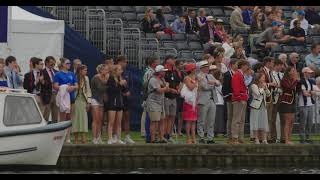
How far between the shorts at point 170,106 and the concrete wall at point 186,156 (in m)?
1.48

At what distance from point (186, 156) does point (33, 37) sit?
20.4 ft

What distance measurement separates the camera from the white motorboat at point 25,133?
26.5m

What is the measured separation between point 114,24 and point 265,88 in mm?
7206

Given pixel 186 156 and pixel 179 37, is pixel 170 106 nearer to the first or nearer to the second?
pixel 186 156

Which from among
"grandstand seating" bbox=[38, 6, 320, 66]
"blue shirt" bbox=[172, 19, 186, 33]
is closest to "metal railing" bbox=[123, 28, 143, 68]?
"grandstand seating" bbox=[38, 6, 320, 66]

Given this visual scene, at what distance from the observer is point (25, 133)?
26.6m

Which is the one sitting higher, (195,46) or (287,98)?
(195,46)

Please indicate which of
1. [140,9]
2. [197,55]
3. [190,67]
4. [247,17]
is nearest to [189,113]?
[190,67]

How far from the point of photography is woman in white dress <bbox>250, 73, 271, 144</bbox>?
3178 cm

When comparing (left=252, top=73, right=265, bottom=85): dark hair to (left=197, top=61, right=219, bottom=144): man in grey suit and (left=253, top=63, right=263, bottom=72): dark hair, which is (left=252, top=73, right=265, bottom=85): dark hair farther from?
(left=197, top=61, right=219, bottom=144): man in grey suit

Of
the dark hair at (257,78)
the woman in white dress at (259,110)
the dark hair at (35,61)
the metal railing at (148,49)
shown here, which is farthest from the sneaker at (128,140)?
the metal railing at (148,49)

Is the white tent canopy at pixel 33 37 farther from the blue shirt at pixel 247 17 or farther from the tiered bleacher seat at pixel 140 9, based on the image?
the blue shirt at pixel 247 17
